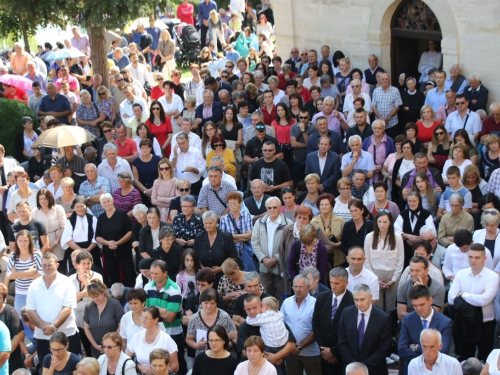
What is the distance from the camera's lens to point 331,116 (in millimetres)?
14930

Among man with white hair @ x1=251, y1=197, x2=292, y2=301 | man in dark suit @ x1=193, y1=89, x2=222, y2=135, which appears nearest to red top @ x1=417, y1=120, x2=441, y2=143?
man with white hair @ x1=251, y1=197, x2=292, y2=301

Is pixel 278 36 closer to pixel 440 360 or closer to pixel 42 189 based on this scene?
pixel 42 189

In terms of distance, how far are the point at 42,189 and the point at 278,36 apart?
9297 mm

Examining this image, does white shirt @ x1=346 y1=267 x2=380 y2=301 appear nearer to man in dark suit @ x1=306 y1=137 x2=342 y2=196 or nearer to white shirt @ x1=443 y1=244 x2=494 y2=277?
white shirt @ x1=443 y1=244 x2=494 y2=277

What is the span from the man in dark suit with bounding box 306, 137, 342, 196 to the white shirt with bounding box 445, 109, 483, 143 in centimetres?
222

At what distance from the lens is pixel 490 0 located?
1506cm

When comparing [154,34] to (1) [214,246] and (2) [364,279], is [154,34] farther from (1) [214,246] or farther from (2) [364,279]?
(2) [364,279]

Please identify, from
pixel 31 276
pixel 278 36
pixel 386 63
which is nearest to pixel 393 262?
pixel 31 276

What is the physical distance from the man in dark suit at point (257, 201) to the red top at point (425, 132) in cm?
300

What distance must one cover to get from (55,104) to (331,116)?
5670 millimetres

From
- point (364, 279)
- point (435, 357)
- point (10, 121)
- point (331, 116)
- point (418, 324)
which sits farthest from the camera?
point (10, 121)

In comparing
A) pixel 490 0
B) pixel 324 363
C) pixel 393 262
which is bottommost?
pixel 324 363

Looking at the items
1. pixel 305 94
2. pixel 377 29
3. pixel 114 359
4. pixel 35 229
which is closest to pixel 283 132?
pixel 305 94

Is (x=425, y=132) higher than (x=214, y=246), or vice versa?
(x=425, y=132)
